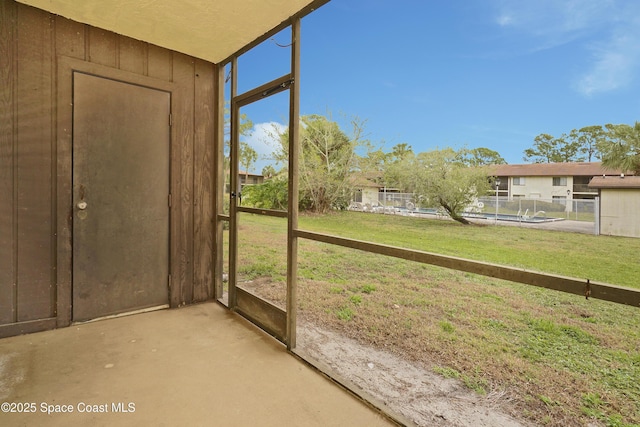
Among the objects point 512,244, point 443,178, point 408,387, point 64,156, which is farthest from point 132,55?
point 443,178

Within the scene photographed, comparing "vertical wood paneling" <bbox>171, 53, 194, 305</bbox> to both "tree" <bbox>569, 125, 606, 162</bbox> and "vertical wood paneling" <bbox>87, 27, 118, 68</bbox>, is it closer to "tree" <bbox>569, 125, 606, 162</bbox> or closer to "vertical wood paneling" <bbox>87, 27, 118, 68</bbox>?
"vertical wood paneling" <bbox>87, 27, 118, 68</bbox>

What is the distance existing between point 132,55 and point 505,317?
13.7 feet

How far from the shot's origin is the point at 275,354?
2.03 meters

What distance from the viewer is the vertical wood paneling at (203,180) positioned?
2916 millimetres

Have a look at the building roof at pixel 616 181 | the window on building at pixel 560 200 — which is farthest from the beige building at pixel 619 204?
the window on building at pixel 560 200

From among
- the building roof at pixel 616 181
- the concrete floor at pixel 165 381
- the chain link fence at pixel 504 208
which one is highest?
the building roof at pixel 616 181

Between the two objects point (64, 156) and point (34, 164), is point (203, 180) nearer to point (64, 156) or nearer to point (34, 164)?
point (64, 156)

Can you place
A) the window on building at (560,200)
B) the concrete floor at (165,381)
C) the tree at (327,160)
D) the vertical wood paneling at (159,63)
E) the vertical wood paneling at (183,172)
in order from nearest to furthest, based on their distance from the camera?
the concrete floor at (165,381), the vertical wood paneling at (159,63), the vertical wood paneling at (183,172), the window on building at (560,200), the tree at (327,160)

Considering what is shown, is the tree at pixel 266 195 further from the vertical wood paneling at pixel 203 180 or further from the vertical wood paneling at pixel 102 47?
A: the vertical wood paneling at pixel 102 47

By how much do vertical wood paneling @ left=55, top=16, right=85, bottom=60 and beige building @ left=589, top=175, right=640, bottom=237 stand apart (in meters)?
4.28

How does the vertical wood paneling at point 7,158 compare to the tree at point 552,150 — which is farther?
the tree at point 552,150

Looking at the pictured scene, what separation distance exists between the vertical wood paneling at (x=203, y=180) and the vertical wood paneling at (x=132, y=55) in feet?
1.50

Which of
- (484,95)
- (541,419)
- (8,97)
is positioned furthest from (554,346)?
(8,97)

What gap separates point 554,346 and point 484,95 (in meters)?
2.92
